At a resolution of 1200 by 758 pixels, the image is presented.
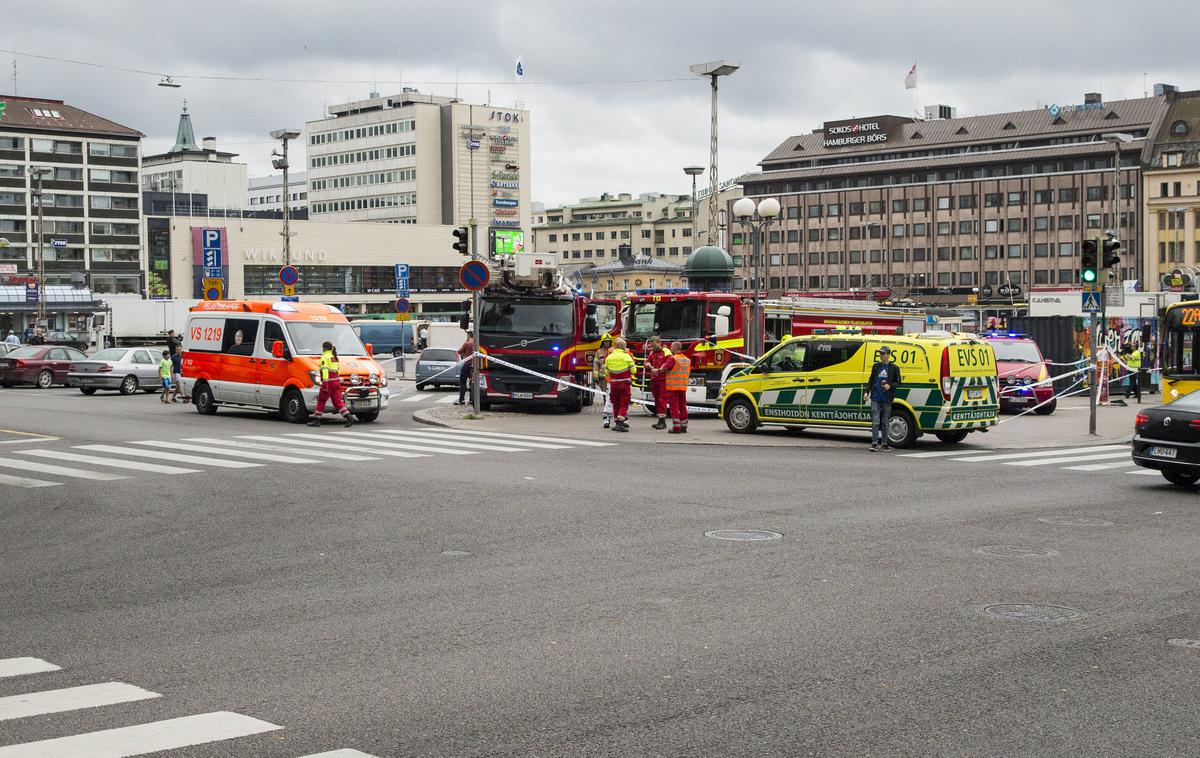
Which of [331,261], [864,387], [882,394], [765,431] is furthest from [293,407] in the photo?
[331,261]

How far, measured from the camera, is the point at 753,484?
1634cm

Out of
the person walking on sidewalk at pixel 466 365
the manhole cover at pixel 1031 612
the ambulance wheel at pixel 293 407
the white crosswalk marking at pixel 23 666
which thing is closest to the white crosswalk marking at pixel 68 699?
the white crosswalk marking at pixel 23 666

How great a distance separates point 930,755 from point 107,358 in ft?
119

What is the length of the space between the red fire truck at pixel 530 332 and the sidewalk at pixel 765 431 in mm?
590

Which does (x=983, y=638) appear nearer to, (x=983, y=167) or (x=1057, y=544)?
(x=1057, y=544)

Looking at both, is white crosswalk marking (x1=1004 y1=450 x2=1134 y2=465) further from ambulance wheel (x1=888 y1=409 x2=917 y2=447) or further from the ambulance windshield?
the ambulance windshield

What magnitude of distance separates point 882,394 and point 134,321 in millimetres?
60685

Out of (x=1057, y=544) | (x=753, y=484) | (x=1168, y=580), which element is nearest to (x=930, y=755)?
(x=1168, y=580)

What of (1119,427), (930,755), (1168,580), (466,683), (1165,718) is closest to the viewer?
(930,755)

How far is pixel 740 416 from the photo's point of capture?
24.5 meters

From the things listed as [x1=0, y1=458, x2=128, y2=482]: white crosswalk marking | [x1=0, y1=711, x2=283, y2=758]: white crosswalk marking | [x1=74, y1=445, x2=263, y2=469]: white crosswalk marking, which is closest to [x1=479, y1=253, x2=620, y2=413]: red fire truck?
[x1=74, y1=445, x2=263, y2=469]: white crosswalk marking

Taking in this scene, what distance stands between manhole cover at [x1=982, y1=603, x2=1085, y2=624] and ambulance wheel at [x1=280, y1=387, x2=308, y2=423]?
1932 centimetres

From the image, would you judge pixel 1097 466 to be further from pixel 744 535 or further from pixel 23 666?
pixel 23 666

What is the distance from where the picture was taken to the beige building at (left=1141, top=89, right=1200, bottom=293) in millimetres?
111938
